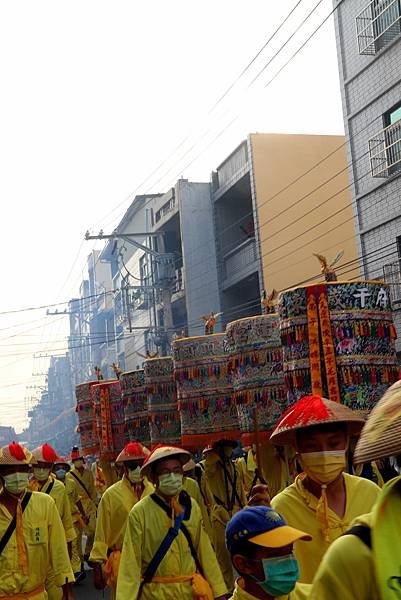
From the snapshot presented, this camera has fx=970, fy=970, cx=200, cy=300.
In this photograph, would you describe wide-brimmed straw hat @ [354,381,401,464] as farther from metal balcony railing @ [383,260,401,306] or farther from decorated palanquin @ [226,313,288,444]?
metal balcony railing @ [383,260,401,306]

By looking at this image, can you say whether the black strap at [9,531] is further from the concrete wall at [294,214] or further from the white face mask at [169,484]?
the concrete wall at [294,214]

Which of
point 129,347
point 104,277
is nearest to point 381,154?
point 129,347

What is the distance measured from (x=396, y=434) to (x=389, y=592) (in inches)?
13.1

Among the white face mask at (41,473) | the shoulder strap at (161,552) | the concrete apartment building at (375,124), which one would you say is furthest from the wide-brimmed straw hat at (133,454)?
the concrete apartment building at (375,124)

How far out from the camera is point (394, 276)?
19.0 metres

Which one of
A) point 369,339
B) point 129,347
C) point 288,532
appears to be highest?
point 129,347

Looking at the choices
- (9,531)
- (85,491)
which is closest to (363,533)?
(9,531)

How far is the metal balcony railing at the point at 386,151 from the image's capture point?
747 inches

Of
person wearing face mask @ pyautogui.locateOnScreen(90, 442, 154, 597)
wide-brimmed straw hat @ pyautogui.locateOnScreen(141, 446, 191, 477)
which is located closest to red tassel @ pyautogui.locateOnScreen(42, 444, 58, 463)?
person wearing face mask @ pyautogui.locateOnScreen(90, 442, 154, 597)

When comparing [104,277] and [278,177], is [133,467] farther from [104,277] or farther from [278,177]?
[104,277]

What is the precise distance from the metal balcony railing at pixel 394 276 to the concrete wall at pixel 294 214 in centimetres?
983

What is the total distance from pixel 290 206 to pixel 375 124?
998 cm

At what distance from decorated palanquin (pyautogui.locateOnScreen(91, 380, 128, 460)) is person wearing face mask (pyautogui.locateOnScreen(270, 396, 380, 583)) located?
1186cm

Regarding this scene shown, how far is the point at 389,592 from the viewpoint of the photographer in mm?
1953
